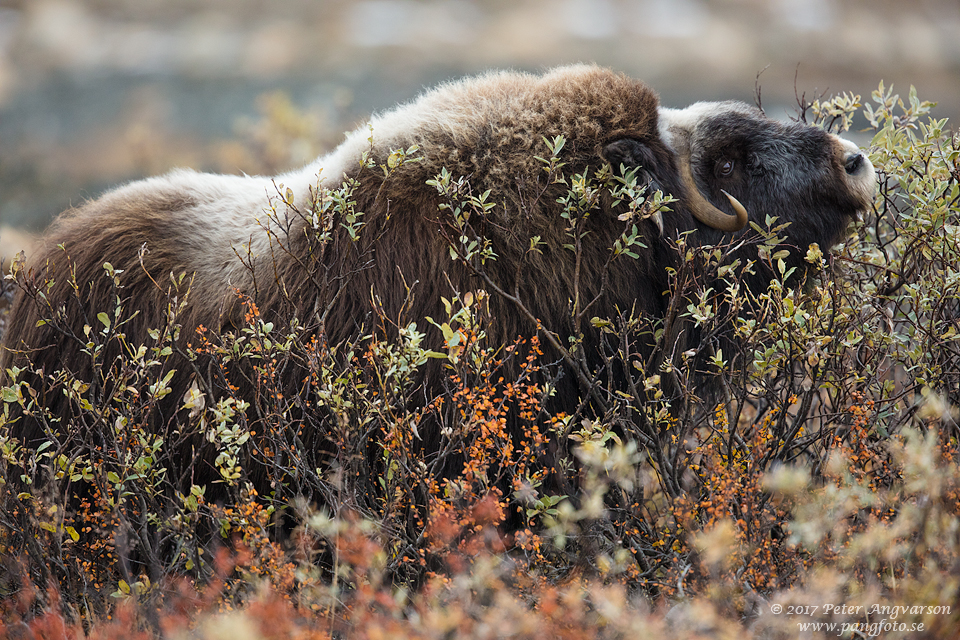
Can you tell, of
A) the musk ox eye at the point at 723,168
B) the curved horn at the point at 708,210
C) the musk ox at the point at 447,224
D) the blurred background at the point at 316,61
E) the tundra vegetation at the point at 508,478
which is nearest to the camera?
the tundra vegetation at the point at 508,478

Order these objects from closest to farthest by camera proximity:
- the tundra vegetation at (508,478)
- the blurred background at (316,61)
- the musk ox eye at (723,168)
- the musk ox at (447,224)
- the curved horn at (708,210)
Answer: the tundra vegetation at (508,478)
the musk ox at (447,224)
the curved horn at (708,210)
the musk ox eye at (723,168)
the blurred background at (316,61)

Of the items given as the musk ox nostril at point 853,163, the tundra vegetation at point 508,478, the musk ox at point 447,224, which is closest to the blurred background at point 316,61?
the musk ox at point 447,224

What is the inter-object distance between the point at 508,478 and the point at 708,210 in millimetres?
1173

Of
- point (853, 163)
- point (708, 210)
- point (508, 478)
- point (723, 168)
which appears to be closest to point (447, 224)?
point (508, 478)

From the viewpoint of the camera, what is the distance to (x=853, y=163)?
9.00 feet

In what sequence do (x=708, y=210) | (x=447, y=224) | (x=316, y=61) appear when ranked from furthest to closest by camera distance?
(x=316, y=61), (x=708, y=210), (x=447, y=224)

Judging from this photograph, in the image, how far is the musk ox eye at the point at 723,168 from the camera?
281 cm

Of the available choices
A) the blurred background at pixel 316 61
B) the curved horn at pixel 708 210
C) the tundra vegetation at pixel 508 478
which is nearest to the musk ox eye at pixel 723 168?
the curved horn at pixel 708 210

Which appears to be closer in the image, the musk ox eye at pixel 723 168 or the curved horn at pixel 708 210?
the curved horn at pixel 708 210

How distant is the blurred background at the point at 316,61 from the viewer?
8.81m

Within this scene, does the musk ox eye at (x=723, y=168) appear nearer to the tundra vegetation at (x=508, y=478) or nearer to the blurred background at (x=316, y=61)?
the tundra vegetation at (x=508, y=478)

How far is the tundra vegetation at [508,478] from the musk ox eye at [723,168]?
0.36 m

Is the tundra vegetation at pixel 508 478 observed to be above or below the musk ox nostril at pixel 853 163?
below

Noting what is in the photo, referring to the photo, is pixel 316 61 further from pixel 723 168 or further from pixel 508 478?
pixel 508 478
